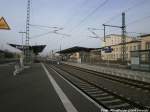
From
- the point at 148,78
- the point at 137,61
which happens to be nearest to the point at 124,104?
the point at 148,78

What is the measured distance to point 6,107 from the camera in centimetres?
916

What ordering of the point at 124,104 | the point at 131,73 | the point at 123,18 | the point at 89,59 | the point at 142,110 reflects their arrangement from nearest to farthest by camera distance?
the point at 142,110
the point at 124,104
the point at 131,73
the point at 123,18
the point at 89,59

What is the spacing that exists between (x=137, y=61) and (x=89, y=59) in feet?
107

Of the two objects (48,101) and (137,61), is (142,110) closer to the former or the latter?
(48,101)

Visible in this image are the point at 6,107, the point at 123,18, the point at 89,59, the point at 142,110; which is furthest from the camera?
the point at 89,59

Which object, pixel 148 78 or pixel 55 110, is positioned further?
pixel 148 78

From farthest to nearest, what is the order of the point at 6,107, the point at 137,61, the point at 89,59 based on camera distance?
the point at 89,59 → the point at 137,61 → the point at 6,107

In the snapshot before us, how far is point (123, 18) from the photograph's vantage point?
4284cm

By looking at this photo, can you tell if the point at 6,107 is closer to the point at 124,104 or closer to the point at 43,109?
the point at 43,109

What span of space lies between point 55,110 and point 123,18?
36207 mm

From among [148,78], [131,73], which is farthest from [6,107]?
[131,73]

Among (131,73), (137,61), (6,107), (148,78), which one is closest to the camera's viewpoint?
(6,107)

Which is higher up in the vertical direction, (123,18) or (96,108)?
(123,18)

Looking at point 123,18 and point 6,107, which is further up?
point 123,18
